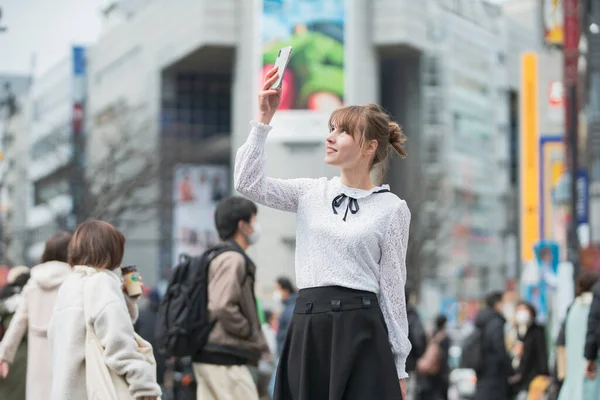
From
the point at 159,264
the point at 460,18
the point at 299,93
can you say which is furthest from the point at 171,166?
the point at 460,18

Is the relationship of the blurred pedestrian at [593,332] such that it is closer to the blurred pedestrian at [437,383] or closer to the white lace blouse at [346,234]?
the white lace blouse at [346,234]

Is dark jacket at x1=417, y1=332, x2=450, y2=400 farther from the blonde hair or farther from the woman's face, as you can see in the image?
the woman's face

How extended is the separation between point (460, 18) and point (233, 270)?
7658cm

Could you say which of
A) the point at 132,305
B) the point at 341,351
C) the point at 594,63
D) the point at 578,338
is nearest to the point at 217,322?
the point at 132,305

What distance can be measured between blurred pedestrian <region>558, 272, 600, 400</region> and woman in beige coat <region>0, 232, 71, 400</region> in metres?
5.00

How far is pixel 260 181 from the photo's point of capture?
16.1ft

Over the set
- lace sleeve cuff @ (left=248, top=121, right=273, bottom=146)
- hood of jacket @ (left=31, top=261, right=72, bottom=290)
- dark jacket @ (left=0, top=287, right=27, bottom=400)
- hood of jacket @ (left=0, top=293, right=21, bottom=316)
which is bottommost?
dark jacket @ (left=0, top=287, right=27, bottom=400)

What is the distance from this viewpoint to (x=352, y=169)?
5.04 m

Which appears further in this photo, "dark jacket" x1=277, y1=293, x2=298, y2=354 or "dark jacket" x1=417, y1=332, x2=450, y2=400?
"dark jacket" x1=417, y1=332, x2=450, y2=400

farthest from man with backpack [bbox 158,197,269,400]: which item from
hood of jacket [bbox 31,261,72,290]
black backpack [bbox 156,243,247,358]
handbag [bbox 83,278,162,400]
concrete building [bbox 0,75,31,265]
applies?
concrete building [bbox 0,75,31,265]

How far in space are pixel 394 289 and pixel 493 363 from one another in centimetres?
955

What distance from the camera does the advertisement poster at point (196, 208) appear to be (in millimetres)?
65906

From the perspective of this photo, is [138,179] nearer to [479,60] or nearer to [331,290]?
[331,290]

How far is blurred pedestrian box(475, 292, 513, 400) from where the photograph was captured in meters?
14.2
